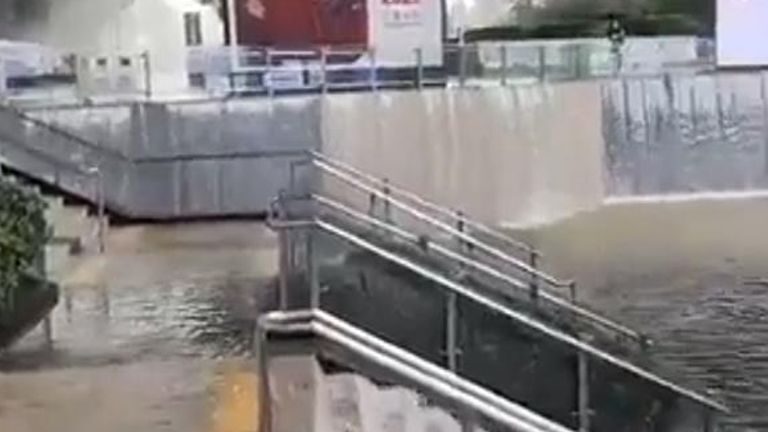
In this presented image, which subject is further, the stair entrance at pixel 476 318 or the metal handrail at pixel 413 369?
the stair entrance at pixel 476 318

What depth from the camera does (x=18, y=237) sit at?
10141 millimetres

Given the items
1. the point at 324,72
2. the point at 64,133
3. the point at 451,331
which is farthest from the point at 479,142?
the point at 451,331

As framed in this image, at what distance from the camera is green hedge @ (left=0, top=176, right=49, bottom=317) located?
989 centimetres

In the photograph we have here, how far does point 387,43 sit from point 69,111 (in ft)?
18.1

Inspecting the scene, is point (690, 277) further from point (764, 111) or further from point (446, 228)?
point (764, 111)

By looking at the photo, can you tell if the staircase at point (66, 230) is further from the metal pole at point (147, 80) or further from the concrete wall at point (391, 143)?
the metal pole at point (147, 80)

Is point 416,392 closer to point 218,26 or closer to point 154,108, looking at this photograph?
point 154,108

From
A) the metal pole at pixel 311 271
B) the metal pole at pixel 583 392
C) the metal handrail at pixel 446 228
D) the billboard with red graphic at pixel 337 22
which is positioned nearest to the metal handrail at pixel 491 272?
the metal handrail at pixel 446 228

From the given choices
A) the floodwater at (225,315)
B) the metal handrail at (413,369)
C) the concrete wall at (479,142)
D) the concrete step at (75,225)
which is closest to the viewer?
the metal handrail at (413,369)

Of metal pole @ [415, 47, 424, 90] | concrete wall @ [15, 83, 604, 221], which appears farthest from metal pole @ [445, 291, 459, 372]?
metal pole @ [415, 47, 424, 90]

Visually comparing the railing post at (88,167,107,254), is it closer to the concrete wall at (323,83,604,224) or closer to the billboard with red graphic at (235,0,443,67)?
the concrete wall at (323,83,604,224)

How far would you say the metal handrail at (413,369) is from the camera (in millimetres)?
4121

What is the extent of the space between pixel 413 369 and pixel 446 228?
7232mm

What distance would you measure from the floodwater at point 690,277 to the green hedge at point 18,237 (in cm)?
369
